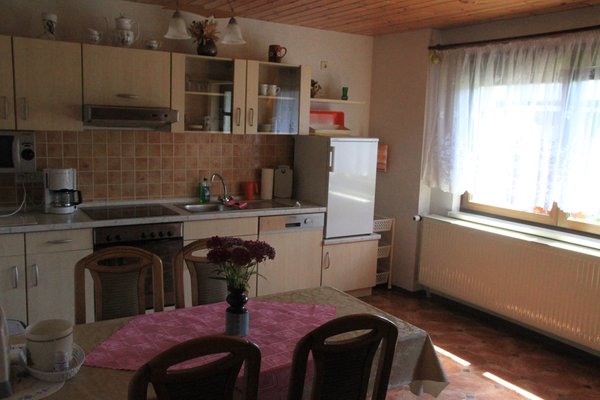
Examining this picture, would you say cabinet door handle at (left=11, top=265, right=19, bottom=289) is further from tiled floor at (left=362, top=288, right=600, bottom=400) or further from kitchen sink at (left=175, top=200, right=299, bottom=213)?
tiled floor at (left=362, top=288, right=600, bottom=400)

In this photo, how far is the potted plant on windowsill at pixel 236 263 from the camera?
70.7 inches

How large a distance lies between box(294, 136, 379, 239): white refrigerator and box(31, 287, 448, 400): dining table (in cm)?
193

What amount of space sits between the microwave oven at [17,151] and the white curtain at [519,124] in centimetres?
306

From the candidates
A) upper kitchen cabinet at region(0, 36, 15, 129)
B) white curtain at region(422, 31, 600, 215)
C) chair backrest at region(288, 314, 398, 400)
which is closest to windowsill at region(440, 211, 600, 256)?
white curtain at region(422, 31, 600, 215)

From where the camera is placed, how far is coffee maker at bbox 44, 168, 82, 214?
3428mm

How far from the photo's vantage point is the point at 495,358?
11.5 ft

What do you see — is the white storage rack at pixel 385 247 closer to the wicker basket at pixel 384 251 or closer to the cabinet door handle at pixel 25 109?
the wicker basket at pixel 384 251

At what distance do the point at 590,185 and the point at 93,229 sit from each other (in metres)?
3.21

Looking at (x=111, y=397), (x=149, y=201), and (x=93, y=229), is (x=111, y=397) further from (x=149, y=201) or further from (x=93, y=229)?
(x=149, y=201)

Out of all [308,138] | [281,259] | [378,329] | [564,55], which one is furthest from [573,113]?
[378,329]

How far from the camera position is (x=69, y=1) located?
3598mm

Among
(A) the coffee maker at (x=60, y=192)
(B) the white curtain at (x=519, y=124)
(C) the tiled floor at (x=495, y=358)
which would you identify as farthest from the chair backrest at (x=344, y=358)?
(A) the coffee maker at (x=60, y=192)

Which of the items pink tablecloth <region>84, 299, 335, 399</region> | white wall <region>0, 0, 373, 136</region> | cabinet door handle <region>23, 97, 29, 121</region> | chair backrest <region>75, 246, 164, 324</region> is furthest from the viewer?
white wall <region>0, 0, 373, 136</region>

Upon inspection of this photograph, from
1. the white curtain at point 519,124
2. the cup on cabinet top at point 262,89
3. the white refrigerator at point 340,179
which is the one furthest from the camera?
the white refrigerator at point 340,179
